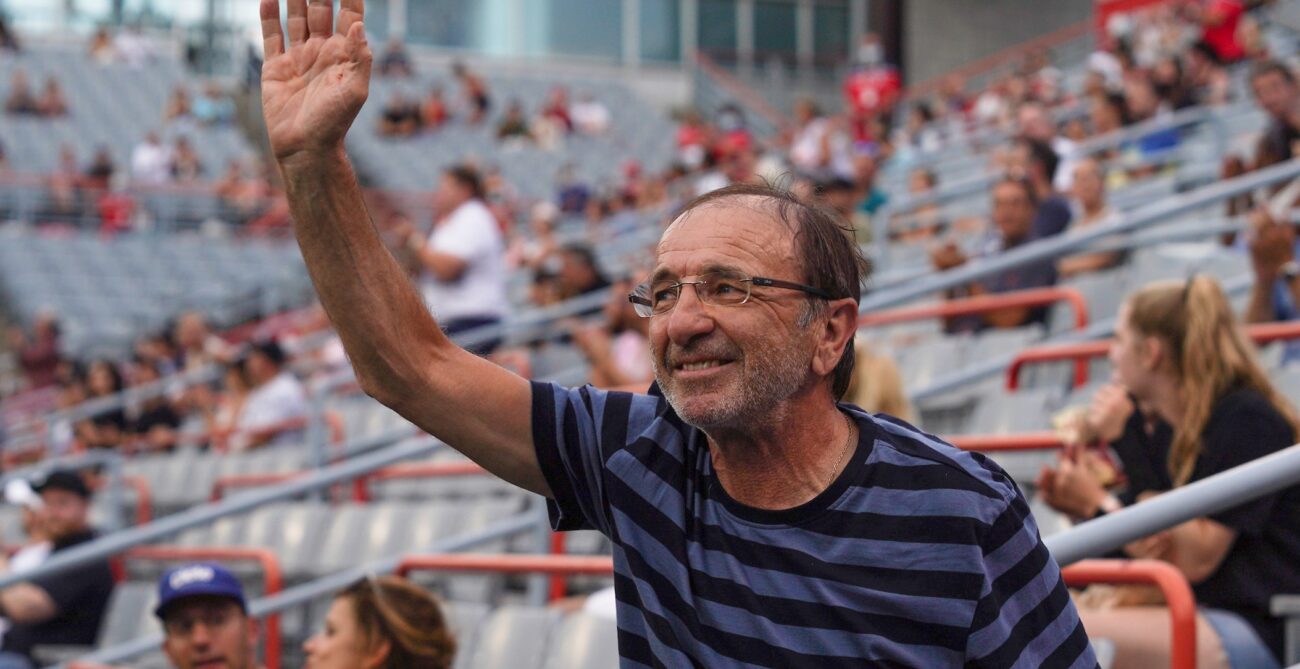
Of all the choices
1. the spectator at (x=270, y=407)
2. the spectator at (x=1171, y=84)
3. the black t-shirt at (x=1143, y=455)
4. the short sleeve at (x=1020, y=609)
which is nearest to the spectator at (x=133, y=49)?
the spectator at (x=270, y=407)

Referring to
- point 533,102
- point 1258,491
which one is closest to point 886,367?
point 1258,491

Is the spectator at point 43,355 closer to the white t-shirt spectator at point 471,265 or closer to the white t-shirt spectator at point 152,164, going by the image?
the white t-shirt spectator at point 152,164

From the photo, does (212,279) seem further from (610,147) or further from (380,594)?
(380,594)

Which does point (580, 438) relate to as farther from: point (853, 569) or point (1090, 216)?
point (1090, 216)

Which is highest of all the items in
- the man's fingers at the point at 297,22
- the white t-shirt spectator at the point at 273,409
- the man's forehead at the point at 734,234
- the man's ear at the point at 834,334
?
the man's fingers at the point at 297,22

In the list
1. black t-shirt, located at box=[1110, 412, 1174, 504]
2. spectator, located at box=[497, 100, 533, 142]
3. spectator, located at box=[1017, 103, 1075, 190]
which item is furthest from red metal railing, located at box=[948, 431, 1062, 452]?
spectator, located at box=[497, 100, 533, 142]

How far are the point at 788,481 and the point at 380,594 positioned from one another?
205 cm

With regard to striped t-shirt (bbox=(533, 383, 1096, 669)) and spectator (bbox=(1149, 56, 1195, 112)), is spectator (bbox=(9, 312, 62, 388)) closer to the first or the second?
spectator (bbox=(1149, 56, 1195, 112))

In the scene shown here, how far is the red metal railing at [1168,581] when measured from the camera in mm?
2896

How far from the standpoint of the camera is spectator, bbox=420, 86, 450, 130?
73.2 ft

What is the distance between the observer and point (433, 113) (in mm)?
22312

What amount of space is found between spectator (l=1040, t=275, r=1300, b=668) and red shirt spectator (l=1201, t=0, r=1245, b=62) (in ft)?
35.0

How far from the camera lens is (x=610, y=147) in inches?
912

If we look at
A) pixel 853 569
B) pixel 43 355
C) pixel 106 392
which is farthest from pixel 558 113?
pixel 853 569
